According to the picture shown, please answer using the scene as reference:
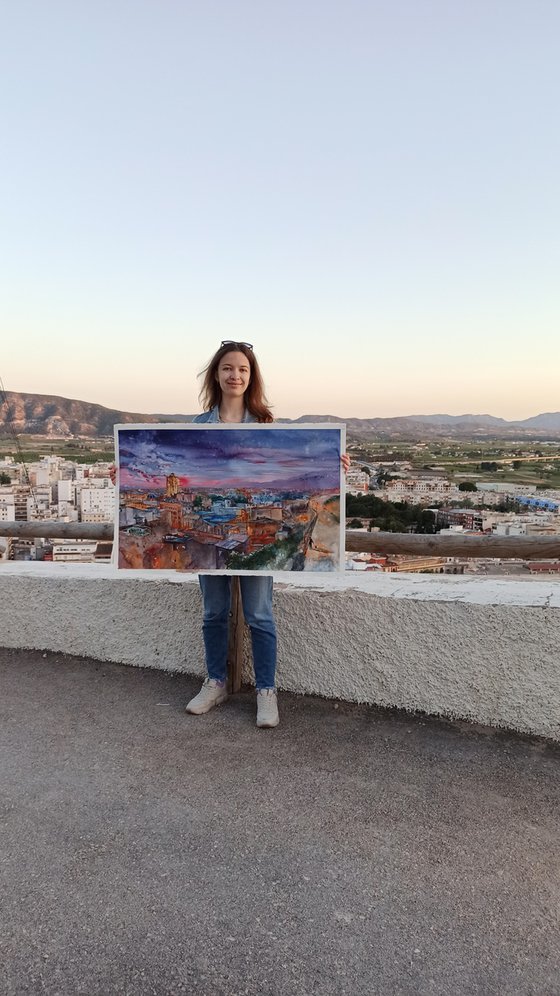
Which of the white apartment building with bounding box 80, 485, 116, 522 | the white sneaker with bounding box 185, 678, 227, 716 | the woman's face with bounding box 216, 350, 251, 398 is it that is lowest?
the white sneaker with bounding box 185, 678, 227, 716

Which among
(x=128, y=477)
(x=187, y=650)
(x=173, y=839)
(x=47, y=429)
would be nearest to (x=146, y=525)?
(x=128, y=477)

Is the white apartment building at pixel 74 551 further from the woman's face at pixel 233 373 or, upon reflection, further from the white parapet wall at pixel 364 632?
the woman's face at pixel 233 373

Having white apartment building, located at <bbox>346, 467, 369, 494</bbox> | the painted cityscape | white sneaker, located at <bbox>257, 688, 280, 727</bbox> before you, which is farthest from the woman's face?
white sneaker, located at <bbox>257, 688, 280, 727</bbox>

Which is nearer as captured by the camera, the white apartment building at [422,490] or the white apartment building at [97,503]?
the white apartment building at [97,503]

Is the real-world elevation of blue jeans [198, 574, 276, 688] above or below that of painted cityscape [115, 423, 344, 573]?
below

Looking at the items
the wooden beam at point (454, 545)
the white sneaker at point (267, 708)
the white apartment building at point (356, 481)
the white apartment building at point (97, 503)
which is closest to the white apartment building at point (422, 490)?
the wooden beam at point (454, 545)

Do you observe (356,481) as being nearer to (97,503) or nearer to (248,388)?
(248,388)

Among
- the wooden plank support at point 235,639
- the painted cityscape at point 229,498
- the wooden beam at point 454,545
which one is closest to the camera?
the painted cityscape at point 229,498

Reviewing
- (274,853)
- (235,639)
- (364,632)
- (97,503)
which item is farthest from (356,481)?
(274,853)

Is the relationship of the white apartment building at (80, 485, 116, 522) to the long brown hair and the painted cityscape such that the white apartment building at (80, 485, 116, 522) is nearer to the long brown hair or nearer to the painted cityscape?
the painted cityscape
